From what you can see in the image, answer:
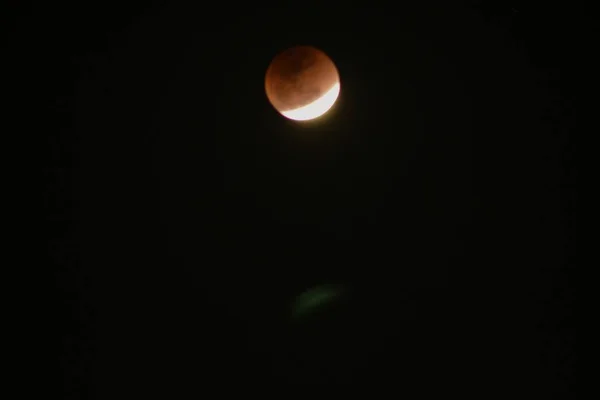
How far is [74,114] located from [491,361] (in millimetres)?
2886

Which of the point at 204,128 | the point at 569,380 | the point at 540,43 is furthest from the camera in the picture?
the point at 569,380

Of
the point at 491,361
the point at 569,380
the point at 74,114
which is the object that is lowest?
the point at 569,380

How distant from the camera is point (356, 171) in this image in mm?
2139

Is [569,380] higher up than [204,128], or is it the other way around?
[204,128]

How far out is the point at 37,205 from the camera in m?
2.10

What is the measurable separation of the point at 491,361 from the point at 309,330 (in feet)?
3.78

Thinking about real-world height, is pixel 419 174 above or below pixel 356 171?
below

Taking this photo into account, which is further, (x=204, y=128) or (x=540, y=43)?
(x=204, y=128)

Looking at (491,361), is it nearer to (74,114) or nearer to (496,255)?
(496,255)

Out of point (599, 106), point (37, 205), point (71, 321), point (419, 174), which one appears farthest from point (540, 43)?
point (71, 321)

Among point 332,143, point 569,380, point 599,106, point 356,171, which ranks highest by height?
point 332,143

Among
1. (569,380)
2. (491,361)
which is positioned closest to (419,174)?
(491,361)

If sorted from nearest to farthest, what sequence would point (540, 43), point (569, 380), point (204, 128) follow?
point (540, 43), point (204, 128), point (569, 380)

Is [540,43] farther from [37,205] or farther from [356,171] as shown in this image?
[37,205]
